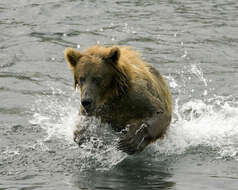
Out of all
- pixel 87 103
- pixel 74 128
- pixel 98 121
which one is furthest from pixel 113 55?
pixel 74 128

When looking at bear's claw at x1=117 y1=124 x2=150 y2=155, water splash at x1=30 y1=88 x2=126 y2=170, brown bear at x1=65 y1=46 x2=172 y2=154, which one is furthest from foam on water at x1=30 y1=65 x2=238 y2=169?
bear's claw at x1=117 y1=124 x2=150 y2=155

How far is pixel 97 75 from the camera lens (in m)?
7.95

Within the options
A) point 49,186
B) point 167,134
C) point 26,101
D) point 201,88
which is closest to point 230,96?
point 201,88

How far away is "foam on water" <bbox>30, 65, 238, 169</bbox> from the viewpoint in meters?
8.74

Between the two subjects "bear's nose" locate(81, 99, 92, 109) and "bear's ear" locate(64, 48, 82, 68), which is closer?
"bear's nose" locate(81, 99, 92, 109)

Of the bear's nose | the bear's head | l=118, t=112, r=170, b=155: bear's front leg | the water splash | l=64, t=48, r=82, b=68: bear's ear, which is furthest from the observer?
the water splash

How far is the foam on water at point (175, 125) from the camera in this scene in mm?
8742

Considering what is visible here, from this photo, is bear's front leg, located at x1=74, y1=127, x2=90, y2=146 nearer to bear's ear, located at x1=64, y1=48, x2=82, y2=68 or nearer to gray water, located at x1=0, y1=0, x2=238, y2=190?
gray water, located at x1=0, y1=0, x2=238, y2=190

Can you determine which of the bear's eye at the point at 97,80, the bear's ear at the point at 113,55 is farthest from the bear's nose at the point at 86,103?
the bear's ear at the point at 113,55

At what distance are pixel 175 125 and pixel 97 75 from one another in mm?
2699

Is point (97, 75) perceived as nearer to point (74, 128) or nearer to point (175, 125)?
point (74, 128)

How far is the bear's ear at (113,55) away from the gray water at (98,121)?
0.95m

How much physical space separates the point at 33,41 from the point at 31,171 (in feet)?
24.9

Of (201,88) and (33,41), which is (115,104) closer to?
(201,88)
